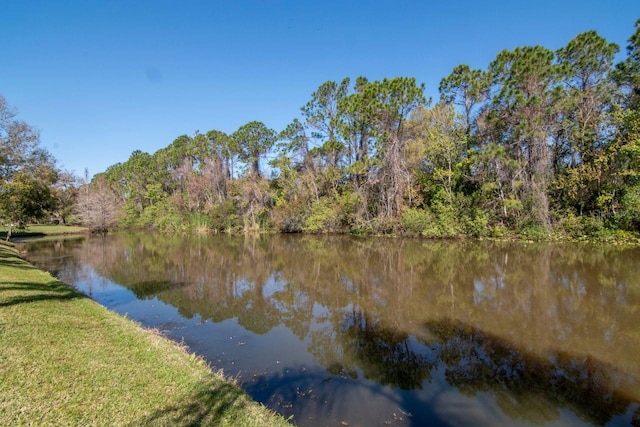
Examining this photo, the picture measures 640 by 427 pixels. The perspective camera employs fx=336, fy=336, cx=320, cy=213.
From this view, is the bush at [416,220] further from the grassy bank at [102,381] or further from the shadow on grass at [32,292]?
the grassy bank at [102,381]

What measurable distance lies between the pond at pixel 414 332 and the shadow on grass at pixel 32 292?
1466 mm

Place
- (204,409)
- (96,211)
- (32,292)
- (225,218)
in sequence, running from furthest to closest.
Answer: (96,211), (225,218), (32,292), (204,409)

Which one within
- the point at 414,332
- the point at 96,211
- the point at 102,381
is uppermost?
the point at 96,211

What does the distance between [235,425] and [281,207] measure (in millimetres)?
35559

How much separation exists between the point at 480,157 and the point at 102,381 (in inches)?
1117

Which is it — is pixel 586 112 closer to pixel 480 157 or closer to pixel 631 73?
pixel 631 73

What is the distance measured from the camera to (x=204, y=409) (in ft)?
13.1

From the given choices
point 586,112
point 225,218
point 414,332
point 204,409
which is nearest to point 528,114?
point 586,112

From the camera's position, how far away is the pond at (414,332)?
512 cm

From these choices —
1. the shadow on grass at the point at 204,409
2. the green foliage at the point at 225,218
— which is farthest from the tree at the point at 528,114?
the green foliage at the point at 225,218

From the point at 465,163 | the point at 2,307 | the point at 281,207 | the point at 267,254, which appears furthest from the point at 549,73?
the point at 2,307

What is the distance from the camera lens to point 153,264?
18.8 metres

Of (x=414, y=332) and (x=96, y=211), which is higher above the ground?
(x=96, y=211)

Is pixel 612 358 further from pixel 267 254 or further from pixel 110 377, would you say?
pixel 267 254
